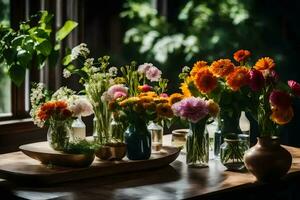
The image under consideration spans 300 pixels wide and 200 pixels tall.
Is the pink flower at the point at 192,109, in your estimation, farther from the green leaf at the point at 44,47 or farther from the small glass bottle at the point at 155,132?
the green leaf at the point at 44,47

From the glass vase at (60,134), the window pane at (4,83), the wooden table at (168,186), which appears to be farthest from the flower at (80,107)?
the window pane at (4,83)

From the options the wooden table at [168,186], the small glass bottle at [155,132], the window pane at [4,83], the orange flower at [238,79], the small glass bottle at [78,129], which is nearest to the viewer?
the wooden table at [168,186]

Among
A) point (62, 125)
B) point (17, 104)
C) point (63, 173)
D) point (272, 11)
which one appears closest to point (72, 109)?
point (62, 125)

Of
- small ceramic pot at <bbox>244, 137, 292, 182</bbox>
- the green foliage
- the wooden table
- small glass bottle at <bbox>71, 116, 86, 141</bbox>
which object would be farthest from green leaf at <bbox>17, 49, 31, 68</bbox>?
small ceramic pot at <bbox>244, 137, 292, 182</bbox>

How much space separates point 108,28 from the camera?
4.01m

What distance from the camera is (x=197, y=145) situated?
9.11 ft

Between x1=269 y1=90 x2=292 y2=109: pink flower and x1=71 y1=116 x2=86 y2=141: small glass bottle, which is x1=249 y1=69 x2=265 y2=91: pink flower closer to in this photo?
x1=269 y1=90 x2=292 y2=109: pink flower

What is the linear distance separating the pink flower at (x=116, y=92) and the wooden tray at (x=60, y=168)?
256mm

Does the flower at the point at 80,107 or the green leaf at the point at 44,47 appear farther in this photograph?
the green leaf at the point at 44,47

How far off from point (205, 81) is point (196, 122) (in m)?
0.17

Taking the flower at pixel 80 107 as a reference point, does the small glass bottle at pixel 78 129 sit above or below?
below

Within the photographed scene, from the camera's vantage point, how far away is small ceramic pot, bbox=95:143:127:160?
107 inches

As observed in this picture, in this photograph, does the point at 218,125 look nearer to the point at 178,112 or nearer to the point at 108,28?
the point at 178,112

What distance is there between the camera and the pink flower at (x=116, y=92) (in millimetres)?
2707
